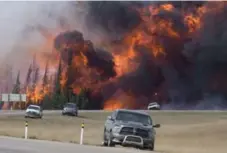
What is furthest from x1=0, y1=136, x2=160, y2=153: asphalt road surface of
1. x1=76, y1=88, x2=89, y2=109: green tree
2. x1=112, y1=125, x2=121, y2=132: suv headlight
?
x1=76, y1=88, x2=89, y2=109: green tree

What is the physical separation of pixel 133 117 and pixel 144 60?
8679cm

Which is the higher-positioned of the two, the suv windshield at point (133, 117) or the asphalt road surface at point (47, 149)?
the suv windshield at point (133, 117)

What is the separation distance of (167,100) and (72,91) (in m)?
19.3

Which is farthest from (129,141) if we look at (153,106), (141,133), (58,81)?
(58,81)

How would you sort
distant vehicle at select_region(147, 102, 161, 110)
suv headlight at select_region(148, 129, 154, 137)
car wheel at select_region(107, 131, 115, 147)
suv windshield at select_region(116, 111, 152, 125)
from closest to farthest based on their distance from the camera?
1. suv headlight at select_region(148, 129, 154, 137)
2. car wheel at select_region(107, 131, 115, 147)
3. suv windshield at select_region(116, 111, 152, 125)
4. distant vehicle at select_region(147, 102, 161, 110)

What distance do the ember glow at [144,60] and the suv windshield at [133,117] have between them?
80.8m

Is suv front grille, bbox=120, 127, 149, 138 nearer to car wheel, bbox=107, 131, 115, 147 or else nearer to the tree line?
car wheel, bbox=107, 131, 115, 147

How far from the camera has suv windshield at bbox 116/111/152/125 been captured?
A: 2534 cm

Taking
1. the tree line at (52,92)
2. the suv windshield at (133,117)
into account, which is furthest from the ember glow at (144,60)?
the suv windshield at (133,117)

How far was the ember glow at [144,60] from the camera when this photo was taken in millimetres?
109188

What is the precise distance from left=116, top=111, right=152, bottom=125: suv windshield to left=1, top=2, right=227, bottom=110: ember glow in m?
80.8

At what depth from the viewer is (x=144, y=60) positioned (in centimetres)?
11206

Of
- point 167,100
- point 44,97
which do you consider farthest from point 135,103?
point 44,97

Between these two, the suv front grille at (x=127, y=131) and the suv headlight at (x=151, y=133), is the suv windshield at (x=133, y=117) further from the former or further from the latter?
the suv front grille at (x=127, y=131)
